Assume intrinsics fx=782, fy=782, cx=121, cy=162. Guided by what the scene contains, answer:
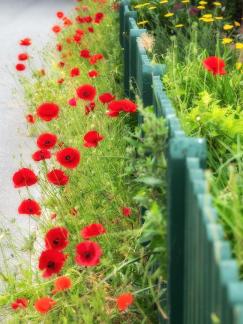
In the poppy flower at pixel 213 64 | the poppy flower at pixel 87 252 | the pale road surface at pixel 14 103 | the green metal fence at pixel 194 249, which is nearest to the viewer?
the green metal fence at pixel 194 249

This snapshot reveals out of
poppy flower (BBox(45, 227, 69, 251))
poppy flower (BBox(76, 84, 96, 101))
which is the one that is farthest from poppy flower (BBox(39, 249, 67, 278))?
poppy flower (BBox(76, 84, 96, 101))

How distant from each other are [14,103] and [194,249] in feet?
18.8

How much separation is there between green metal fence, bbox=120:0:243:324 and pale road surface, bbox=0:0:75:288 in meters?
1.19

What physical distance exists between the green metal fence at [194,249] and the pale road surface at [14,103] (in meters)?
1.19

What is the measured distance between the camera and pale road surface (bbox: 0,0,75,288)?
4.75 meters

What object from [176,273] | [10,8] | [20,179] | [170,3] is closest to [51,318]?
[20,179]

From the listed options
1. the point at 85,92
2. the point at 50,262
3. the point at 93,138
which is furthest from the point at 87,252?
the point at 85,92

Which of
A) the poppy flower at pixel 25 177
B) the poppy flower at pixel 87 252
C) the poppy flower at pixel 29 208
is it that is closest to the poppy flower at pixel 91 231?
the poppy flower at pixel 87 252

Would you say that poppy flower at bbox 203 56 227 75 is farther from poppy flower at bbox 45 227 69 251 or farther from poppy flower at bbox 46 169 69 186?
poppy flower at bbox 45 227 69 251

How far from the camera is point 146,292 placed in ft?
10.5

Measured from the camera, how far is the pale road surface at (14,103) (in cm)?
475

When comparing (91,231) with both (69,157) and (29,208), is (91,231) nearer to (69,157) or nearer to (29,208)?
(29,208)

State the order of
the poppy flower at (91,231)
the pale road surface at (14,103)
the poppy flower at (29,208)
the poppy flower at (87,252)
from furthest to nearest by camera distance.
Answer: the pale road surface at (14,103) < the poppy flower at (29,208) < the poppy flower at (91,231) < the poppy flower at (87,252)

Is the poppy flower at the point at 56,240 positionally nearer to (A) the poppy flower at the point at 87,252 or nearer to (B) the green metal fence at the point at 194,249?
(A) the poppy flower at the point at 87,252
